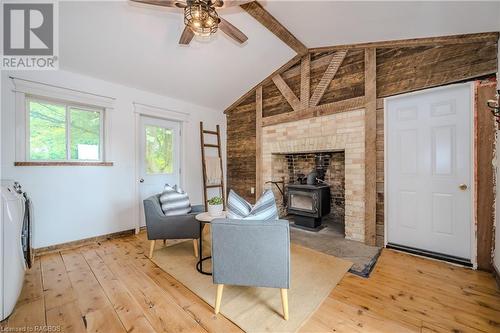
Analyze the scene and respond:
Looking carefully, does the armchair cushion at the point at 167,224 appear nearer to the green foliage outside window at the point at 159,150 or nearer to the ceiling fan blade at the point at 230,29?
the green foliage outside window at the point at 159,150

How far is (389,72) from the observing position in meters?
2.87

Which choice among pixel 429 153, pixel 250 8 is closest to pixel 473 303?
pixel 429 153

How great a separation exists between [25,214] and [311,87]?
13.1 feet

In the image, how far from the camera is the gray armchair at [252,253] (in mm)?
1536

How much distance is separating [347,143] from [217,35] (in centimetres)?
248

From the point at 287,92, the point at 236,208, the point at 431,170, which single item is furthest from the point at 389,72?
the point at 236,208

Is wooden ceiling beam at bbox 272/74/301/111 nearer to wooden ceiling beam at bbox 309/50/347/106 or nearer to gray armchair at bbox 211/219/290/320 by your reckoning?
wooden ceiling beam at bbox 309/50/347/106

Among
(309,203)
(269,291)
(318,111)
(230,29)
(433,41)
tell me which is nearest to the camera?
(269,291)

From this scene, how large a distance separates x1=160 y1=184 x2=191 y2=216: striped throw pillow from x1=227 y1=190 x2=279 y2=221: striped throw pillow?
4.03ft

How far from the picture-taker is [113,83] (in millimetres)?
3379

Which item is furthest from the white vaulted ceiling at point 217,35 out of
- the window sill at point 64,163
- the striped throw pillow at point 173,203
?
Result: the striped throw pillow at point 173,203

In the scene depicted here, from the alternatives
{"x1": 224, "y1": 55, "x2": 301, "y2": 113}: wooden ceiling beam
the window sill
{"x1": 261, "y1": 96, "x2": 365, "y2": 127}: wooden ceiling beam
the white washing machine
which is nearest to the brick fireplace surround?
{"x1": 261, "y1": 96, "x2": 365, "y2": 127}: wooden ceiling beam

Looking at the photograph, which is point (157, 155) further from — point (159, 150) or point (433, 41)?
point (433, 41)

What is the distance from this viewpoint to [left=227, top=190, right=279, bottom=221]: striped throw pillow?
1.72 metres
